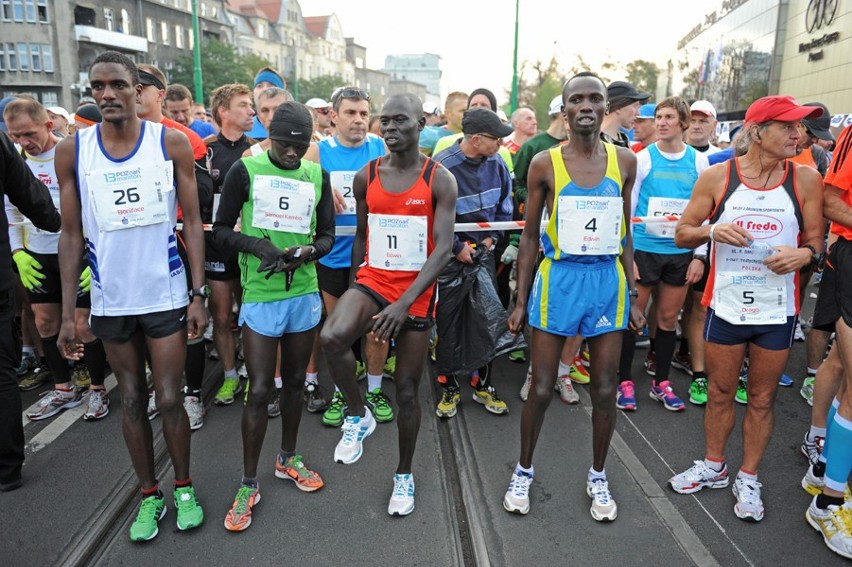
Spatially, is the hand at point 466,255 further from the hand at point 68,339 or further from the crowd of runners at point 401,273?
the hand at point 68,339

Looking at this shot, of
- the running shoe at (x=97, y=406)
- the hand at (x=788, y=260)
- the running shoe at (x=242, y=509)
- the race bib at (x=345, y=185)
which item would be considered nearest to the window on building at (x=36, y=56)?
the running shoe at (x=97, y=406)

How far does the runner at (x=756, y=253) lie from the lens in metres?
3.35

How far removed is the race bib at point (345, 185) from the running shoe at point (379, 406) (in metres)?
1.49

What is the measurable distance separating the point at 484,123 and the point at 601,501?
2817mm

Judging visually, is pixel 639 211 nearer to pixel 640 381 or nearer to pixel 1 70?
pixel 640 381

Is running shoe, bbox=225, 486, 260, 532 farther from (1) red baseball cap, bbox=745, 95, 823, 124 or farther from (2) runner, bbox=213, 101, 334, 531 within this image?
(1) red baseball cap, bbox=745, 95, 823, 124

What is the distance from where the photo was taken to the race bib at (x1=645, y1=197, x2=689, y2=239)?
497 cm

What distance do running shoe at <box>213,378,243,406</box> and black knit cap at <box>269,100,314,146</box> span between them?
2.48 m

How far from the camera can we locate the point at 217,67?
5003 cm

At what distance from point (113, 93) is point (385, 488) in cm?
274

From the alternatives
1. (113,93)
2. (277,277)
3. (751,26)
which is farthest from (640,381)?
(751,26)

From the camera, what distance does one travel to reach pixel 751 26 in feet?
136

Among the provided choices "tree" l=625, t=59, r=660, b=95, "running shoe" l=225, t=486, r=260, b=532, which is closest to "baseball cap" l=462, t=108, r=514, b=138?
"running shoe" l=225, t=486, r=260, b=532

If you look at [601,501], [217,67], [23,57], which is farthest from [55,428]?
[217,67]
